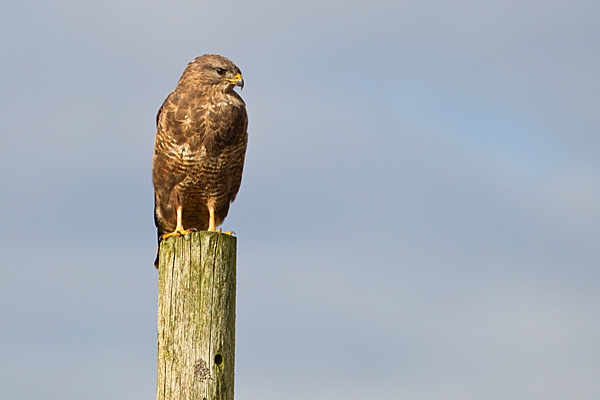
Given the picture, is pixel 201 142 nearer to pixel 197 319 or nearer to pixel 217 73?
pixel 217 73

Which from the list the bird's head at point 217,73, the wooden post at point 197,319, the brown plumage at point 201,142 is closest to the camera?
the wooden post at point 197,319

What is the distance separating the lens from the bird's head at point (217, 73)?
8.21 meters

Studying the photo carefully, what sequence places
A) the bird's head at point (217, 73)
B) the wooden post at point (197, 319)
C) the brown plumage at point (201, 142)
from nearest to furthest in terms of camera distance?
1. the wooden post at point (197, 319)
2. the brown plumage at point (201, 142)
3. the bird's head at point (217, 73)

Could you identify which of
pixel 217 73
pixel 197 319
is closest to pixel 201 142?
pixel 217 73

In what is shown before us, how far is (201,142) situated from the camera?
311 inches

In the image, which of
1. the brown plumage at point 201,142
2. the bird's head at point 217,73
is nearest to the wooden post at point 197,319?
the brown plumage at point 201,142

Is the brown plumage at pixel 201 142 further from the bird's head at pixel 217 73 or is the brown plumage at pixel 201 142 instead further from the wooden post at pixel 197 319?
the wooden post at pixel 197 319

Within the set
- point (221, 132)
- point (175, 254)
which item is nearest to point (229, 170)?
point (221, 132)

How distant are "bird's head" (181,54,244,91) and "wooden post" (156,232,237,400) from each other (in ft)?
10.2

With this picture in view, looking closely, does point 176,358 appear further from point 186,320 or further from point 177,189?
point 177,189

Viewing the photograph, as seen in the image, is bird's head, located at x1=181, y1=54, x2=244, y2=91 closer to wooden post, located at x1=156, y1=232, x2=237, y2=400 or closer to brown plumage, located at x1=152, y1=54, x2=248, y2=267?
brown plumage, located at x1=152, y1=54, x2=248, y2=267

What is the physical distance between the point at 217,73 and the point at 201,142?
78 cm

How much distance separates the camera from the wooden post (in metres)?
5.08

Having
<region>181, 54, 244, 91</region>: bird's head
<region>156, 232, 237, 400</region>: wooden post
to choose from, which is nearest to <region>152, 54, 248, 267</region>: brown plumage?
<region>181, 54, 244, 91</region>: bird's head
